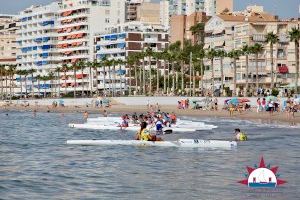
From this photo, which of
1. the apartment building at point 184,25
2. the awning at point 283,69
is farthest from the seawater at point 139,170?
the apartment building at point 184,25

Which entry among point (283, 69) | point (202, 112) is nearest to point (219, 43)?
point (283, 69)

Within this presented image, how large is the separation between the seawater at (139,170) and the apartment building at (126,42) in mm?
122620

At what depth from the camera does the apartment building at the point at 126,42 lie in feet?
557

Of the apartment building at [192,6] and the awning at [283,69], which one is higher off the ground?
the apartment building at [192,6]

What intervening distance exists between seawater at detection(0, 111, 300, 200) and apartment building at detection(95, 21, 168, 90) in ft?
402

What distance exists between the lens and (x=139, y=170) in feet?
98.1

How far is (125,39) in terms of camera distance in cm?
17025

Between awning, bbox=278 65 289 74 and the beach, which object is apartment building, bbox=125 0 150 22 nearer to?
the beach

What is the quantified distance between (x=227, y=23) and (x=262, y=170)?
106465 millimetres

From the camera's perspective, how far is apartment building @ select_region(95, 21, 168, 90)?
169625 millimetres

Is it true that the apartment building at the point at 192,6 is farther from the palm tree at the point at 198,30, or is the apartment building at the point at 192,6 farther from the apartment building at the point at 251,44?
the apartment building at the point at 251,44

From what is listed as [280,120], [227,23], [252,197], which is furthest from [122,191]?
[227,23]

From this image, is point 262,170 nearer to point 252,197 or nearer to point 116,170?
point 252,197

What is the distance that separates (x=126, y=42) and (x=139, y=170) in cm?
14164
